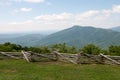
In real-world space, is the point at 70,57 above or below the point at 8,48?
below

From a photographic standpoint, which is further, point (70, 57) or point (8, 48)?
point (8, 48)

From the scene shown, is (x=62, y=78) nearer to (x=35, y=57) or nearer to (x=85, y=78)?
(x=85, y=78)

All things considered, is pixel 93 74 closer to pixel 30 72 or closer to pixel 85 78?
pixel 85 78

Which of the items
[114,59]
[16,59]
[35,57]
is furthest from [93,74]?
[16,59]

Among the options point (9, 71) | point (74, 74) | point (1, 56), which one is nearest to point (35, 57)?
point (1, 56)

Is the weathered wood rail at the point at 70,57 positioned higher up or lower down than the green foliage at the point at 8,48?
lower down

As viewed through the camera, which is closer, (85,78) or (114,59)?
(85,78)

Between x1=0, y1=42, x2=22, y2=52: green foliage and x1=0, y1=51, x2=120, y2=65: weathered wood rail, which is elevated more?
x1=0, y1=42, x2=22, y2=52: green foliage

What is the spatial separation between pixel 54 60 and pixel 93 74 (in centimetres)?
856

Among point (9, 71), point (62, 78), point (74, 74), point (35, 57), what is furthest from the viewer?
point (35, 57)

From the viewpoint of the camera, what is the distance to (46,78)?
1590 centimetres

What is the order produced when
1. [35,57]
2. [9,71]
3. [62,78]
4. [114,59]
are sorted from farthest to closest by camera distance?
[35,57] < [114,59] < [9,71] < [62,78]

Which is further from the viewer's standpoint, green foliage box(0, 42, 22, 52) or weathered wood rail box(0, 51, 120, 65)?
green foliage box(0, 42, 22, 52)

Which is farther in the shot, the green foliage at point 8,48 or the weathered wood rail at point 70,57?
the green foliage at point 8,48
